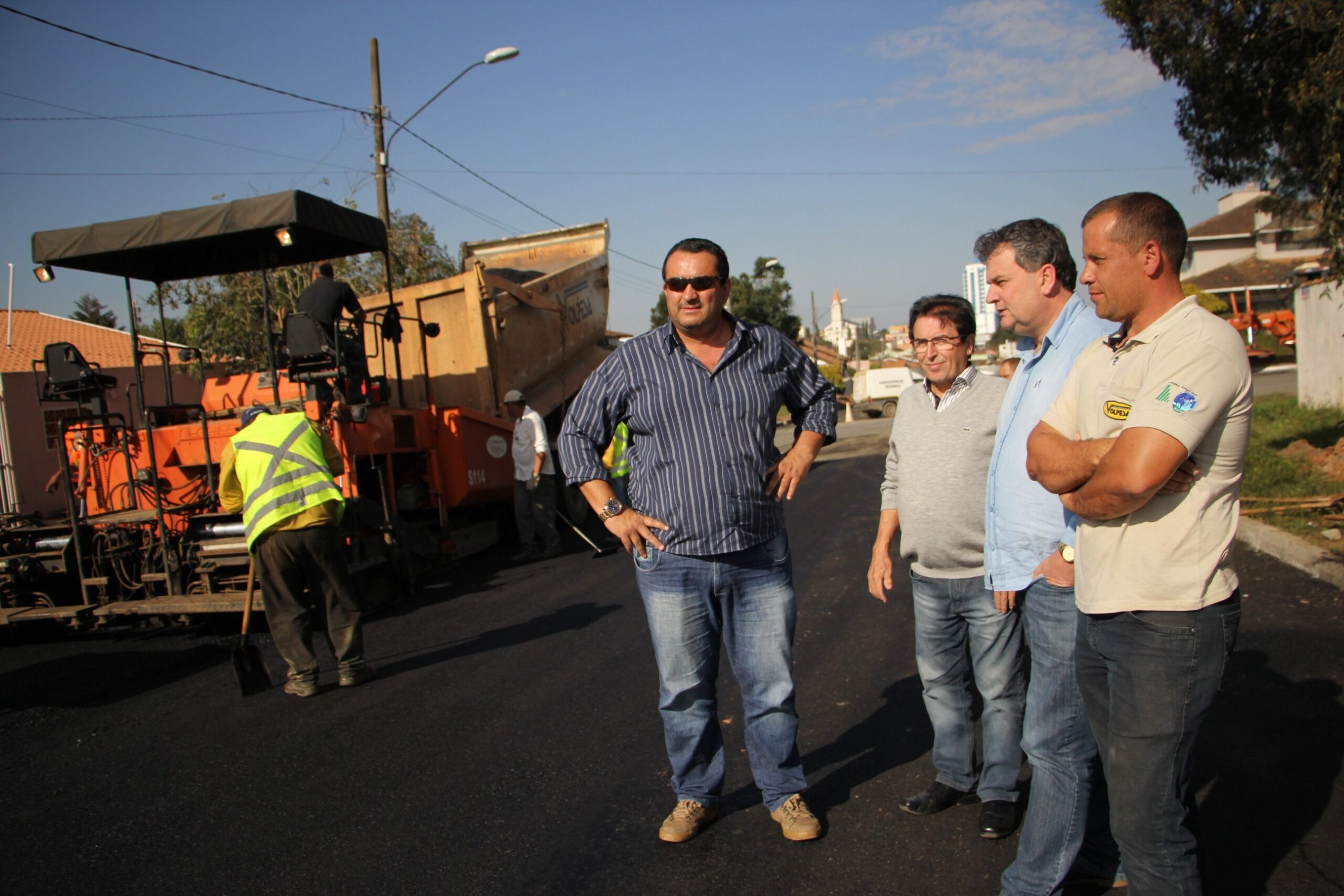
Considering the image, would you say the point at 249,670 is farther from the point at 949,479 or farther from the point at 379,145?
the point at 379,145

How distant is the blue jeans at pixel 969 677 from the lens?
321 centimetres

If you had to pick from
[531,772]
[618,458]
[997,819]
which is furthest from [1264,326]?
[531,772]

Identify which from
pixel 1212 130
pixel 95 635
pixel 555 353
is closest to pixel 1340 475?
pixel 1212 130

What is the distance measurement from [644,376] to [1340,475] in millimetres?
9637

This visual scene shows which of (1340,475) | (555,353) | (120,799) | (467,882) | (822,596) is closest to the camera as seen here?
(467,882)

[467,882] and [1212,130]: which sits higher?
[1212,130]

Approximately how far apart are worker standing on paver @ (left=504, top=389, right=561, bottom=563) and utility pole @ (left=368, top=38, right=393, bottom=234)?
6755 millimetres

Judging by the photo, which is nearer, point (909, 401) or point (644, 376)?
point (644, 376)

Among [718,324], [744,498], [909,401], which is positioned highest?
[718,324]

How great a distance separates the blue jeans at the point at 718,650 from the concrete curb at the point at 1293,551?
3788mm

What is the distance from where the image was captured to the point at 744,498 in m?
3.15

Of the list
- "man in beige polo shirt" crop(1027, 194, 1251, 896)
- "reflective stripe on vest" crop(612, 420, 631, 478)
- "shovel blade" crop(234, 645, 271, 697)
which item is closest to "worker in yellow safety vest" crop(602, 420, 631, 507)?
"reflective stripe on vest" crop(612, 420, 631, 478)

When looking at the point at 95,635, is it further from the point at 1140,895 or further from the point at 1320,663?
the point at 1320,663

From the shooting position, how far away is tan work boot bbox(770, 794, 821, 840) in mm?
3209
